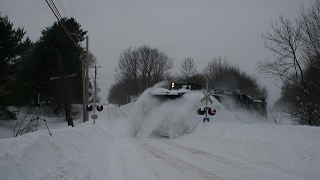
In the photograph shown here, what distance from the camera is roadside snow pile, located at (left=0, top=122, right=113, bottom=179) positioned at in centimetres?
449

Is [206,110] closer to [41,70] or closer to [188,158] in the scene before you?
[188,158]

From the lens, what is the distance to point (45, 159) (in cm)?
587

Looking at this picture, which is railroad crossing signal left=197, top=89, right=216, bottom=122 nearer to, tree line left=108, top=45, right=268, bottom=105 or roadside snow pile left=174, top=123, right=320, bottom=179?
roadside snow pile left=174, top=123, right=320, bottom=179

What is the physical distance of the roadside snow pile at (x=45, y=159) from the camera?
14.7ft

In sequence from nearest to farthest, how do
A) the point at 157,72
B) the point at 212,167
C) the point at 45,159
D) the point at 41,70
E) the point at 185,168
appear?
the point at 45,159
the point at 185,168
the point at 212,167
the point at 41,70
the point at 157,72

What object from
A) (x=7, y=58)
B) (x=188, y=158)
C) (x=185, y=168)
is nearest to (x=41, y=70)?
(x=7, y=58)

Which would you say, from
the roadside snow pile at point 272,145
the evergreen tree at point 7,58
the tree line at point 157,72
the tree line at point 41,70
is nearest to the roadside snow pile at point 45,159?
the roadside snow pile at point 272,145

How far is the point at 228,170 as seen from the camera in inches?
271

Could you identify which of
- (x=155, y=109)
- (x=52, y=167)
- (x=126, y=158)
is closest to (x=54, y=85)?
(x=155, y=109)

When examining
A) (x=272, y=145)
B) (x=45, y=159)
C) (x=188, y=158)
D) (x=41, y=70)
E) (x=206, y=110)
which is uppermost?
(x=41, y=70)

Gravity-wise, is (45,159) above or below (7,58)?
below

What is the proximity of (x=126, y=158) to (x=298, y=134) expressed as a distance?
5.55 meters

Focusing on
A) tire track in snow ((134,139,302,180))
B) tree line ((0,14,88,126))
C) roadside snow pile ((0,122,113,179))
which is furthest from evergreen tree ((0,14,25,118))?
tire track in snow ((134,139,302,180))

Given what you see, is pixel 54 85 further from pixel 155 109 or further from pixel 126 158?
A: pixel 126 158
